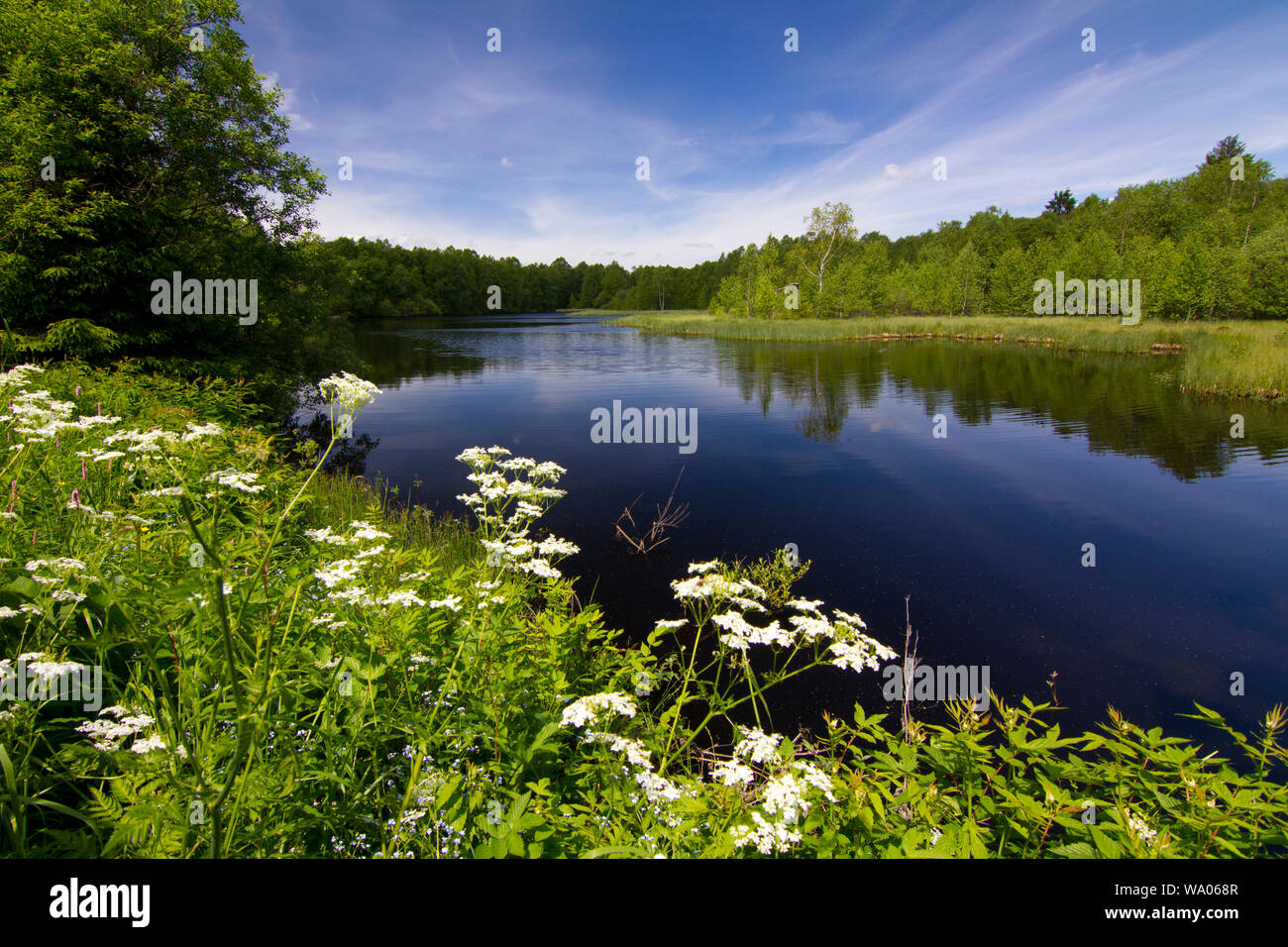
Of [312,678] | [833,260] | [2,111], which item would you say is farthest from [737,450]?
[833,260]

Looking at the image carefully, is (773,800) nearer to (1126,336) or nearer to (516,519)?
(516,519)

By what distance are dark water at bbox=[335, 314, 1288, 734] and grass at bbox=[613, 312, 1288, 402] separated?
2.21 meters

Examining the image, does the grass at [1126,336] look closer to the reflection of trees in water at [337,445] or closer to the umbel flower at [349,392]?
the umbel flower at [349,392]

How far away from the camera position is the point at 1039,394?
1003 inches

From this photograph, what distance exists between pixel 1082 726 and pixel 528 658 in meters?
6.11

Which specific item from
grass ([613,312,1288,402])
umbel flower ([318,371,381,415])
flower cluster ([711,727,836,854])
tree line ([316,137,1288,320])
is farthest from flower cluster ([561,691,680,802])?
grass ([613,312,1288,402])

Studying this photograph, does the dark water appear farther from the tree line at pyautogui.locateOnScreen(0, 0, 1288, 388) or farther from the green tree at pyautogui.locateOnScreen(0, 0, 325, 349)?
the green tree at pyautogui.locateOnScreen(0, 0, 325, 349)

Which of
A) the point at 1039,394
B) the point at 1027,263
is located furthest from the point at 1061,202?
the point at 1039,394

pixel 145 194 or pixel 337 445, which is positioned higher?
pixel 145 194

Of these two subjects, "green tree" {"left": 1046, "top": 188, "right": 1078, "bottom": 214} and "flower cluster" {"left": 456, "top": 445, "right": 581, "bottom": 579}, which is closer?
"flower cluster" {"left": 456, "top": 445, "right": 581, "bottom": 579}

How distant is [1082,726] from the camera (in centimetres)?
583

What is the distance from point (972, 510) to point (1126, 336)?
130ft

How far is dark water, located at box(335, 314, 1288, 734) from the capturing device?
713 cm
